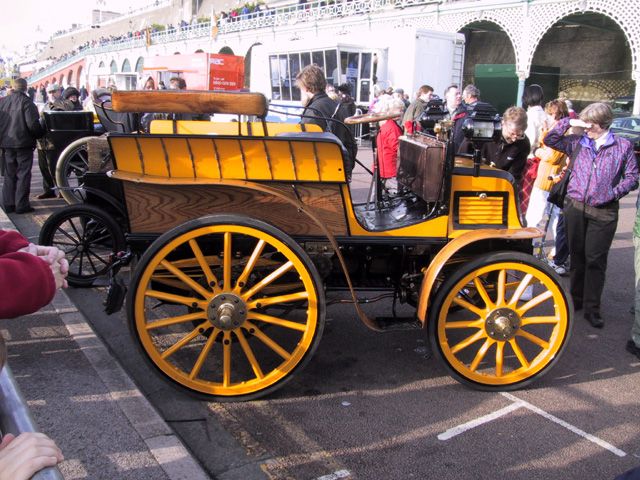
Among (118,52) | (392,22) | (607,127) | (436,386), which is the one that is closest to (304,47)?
(392,22)

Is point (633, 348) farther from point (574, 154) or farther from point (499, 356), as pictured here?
point (574, 154)

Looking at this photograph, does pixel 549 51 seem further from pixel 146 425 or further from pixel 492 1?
pixel 146 425

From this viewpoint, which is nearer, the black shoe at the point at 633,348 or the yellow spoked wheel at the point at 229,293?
the yellow spoked wheel at the point at 229,293

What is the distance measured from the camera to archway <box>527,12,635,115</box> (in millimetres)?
27172

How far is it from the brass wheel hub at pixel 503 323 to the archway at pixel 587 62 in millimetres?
26890

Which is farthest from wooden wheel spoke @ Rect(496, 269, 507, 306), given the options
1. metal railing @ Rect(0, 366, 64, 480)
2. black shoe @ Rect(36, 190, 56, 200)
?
black shoe @ Rect(36, 190, 56, 200)

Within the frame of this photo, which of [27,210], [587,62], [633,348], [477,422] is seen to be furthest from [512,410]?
[587,62]

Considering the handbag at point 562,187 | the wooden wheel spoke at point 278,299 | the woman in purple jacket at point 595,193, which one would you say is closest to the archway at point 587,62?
the handbag at point 562,187

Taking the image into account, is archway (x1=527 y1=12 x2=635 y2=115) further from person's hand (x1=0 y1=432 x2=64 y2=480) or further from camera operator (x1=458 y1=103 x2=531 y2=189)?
person's hand (x1=0 y1=432 x2=64 y2=480)

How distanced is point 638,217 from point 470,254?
1.53 metres

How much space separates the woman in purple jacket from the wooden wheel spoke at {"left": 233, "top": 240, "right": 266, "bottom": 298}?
288 cm

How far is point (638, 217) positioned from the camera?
4188 millimetres

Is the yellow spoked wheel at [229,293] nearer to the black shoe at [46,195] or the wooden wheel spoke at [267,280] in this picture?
the wooden wheel spoke at [267,280]

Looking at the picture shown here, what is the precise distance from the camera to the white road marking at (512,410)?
3.01m
